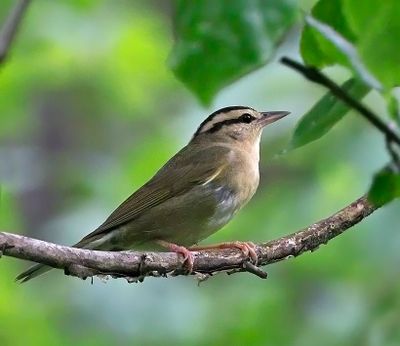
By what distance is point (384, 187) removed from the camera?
124 cm

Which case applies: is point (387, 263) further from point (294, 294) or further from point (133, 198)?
point (133, 198)

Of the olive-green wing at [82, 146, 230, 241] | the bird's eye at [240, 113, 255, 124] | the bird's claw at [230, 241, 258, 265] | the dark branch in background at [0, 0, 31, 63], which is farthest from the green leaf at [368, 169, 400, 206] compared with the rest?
the bird's eye at [240, 113, 255, 124]

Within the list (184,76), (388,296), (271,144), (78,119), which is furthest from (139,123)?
(184,76)

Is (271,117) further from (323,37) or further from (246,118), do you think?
(323,37)

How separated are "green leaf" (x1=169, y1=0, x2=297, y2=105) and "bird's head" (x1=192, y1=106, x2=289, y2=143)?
5285 mm

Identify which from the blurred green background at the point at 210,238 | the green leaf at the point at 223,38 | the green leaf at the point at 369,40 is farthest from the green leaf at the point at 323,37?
the blurred green background at the point at 210,238

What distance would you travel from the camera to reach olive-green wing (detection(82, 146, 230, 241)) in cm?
551

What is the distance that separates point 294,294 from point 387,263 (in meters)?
0.86

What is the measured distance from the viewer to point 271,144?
22.8 ft

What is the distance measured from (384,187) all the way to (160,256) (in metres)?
2.38

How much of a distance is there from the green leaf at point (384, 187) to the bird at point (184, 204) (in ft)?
12.5

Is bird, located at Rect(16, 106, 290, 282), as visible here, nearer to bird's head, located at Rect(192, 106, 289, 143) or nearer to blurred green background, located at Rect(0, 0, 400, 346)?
bird's head, located at Rect(192, 106, 289, 143)

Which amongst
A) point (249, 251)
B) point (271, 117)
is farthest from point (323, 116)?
point (271, 117)

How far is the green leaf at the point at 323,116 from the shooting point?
1.40 meters
